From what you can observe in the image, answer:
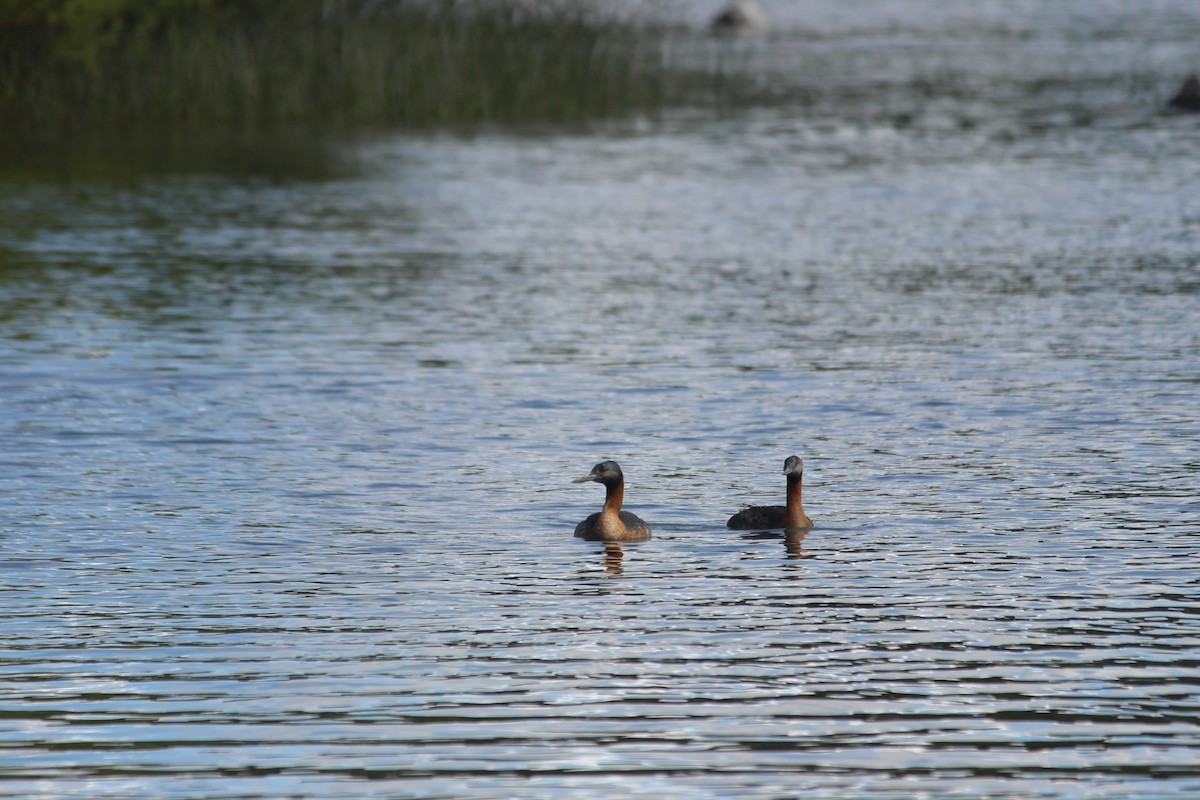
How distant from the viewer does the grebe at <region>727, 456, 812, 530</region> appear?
46.4 ft

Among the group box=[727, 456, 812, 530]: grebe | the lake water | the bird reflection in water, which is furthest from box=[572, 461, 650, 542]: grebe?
box=[727, 456, 812, 530]: grebe

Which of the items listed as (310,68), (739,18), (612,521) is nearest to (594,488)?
(612,521)

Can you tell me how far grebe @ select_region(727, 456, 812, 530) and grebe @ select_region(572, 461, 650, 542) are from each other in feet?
2.45

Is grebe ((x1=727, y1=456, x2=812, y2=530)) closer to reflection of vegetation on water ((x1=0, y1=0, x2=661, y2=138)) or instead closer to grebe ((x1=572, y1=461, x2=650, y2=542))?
grebe ((x1=572, y1=461, x2=650, y2=542))

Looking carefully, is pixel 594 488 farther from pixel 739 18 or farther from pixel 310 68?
pixel 739 18

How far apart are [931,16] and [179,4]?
171 feet

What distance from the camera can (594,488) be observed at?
16.1m

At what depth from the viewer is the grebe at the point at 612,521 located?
1401 centimetres

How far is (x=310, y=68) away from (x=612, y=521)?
32.2m

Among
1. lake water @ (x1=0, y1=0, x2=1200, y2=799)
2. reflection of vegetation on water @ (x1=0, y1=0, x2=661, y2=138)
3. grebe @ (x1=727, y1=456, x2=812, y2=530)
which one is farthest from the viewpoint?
reflection of vegetation on water @ (x1=0, y1=0, x2=661, y2=138)

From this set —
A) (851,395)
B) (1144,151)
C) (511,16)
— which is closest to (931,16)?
(511,16)

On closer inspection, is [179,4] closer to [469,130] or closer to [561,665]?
[469,130]

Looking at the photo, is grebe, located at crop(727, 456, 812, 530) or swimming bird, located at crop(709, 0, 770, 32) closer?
grebe, located at crop(727, 456, 812, 530)

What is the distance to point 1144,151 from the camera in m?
40.5
